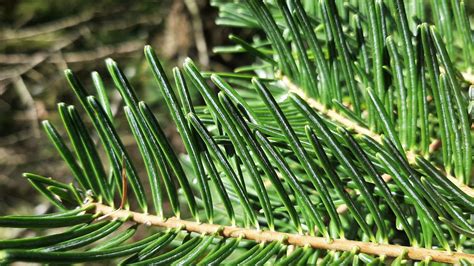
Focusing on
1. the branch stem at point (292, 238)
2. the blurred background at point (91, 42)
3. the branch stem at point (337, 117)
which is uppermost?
the blurred background at point (91, 42)

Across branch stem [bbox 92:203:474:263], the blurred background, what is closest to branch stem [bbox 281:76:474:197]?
branch stem [bbox 92:203:474:263]

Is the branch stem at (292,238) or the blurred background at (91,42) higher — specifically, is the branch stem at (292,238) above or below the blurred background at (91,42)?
below

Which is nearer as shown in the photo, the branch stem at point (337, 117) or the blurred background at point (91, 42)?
the branch stem at point (337, 117)

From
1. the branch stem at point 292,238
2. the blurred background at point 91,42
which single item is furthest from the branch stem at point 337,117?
the blurred background at point 91,42

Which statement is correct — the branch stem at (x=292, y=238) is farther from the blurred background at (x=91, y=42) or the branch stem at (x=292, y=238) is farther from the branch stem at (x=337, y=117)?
the blurred background at (x=91, y=42)

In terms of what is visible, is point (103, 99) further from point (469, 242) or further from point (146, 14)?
point (146, 14)

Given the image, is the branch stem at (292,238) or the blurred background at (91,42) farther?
the blurred background at (91,42)

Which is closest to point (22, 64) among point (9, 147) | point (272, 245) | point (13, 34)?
point (13, 34)

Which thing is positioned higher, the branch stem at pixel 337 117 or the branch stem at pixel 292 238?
the branch stem at pixel 337 117

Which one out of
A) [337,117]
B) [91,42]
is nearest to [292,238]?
[337,117]
